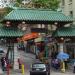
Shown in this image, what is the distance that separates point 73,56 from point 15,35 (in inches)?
664

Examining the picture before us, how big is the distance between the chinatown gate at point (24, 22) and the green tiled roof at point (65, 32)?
70cm

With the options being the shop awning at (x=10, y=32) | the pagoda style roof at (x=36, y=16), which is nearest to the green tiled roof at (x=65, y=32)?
the pagoda style roof at (x=36, y=16)

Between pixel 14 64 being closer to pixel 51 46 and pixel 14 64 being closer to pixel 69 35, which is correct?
pixel 69 35

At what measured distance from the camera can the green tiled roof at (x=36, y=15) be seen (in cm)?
5188

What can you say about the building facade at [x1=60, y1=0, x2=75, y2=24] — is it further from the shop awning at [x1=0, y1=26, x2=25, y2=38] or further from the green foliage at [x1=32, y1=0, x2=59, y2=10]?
the shop awning at [x1=0, y1=26, x2=25, y2=38]

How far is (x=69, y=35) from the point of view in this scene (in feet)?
173

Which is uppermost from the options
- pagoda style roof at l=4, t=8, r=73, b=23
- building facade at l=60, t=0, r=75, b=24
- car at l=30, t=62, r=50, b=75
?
building facade at l=60, t=0, r=75, b=24

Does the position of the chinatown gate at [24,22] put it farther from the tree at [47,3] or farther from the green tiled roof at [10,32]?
the tree at [47,3]

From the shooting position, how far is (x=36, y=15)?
5303 cm

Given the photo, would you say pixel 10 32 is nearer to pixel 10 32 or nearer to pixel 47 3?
pixel 10 32

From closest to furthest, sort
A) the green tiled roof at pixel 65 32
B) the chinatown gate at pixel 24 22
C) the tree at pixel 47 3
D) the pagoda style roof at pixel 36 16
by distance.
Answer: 1. the chinatown gate at pixel 24 22
2. the pagoda style roof at pixel 36 16
3. the green tiled roof at pixel 65 32
4. the tree at pixel 47 3

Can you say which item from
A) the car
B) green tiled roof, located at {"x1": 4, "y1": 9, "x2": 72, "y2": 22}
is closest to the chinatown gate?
green tiled roof, located at {"x1": 4, "y1": 9, "x2": 72, "y2": 22}

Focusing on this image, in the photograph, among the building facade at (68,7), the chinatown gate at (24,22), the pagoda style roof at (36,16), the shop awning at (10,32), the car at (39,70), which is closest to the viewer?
the car at (39,70)

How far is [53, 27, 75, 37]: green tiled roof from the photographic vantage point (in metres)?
52.6
